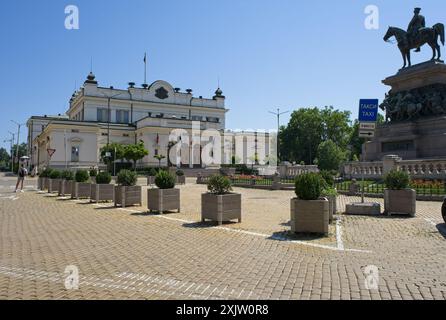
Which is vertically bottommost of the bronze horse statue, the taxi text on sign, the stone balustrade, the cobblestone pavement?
the cobblestone pavement

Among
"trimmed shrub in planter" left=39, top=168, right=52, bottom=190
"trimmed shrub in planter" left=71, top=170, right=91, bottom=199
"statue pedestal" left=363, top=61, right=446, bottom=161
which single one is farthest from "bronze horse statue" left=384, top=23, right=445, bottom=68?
"trimmed shrub in planter" left=39, top=168, right=52, bottom=190

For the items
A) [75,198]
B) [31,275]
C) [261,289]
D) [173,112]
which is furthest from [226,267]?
[173,112]

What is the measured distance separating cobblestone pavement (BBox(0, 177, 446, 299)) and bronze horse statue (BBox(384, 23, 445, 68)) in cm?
2230

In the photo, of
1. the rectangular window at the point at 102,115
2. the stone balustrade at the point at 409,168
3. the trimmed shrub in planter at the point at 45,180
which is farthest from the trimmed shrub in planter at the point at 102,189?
the rectangular window at the point at 102,115

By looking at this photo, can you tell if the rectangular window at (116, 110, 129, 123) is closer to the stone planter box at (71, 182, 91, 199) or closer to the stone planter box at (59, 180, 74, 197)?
the stone planter box at (59, 180, 74, 197)

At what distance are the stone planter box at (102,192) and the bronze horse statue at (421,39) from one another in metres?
24.9

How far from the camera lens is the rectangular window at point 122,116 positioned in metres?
77.8

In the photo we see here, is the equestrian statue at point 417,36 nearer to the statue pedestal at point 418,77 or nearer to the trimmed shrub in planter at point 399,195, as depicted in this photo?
the statue pedestal at point 418,77

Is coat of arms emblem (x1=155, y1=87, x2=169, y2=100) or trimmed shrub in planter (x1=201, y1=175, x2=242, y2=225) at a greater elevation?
coat of arms emblem (x1=155, y1=87, x2=169, y2=100)

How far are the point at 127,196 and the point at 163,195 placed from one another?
297cm

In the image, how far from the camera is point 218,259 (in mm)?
6785

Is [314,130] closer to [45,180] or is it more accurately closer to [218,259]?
[45,180]

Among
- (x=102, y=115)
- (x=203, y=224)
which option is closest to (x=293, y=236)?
(x=203, y=224)

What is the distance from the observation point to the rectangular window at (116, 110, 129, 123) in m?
77.8
